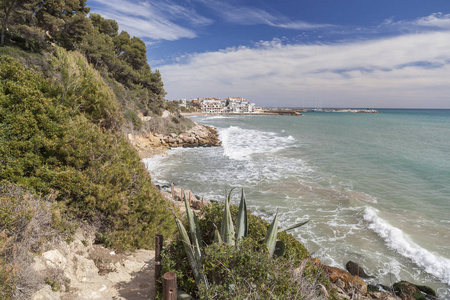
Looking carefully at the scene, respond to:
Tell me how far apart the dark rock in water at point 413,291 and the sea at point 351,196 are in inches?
11.6

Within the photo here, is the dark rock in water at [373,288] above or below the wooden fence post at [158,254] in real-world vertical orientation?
below

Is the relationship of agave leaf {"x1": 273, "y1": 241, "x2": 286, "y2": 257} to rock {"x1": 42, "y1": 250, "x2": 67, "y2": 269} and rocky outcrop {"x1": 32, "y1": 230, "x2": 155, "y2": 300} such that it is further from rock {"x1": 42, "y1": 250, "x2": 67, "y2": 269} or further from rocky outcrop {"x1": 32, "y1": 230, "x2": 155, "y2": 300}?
rock {"x1": 42, "y1": 250, "x2": 67, "y2": 269}

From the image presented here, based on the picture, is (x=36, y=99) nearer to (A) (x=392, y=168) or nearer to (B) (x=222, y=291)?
(B) (x=222, y=291)

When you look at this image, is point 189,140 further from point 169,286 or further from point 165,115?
point 169,286

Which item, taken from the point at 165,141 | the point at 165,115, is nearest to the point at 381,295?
the point at 165,141

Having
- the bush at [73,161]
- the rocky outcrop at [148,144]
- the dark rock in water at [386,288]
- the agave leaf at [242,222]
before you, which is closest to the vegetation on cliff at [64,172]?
the bush at [73,161]

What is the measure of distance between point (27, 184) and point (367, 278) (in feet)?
32.0

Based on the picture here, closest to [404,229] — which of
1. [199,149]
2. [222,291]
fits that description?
[222,291]

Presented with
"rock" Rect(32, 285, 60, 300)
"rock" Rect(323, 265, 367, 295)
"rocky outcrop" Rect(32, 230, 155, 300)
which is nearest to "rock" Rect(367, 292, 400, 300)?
"rock" Rect(323, 265, 367, 295)

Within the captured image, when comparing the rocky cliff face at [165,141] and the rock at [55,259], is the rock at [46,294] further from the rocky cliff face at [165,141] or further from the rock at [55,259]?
the rocky cliff face at [165,141]

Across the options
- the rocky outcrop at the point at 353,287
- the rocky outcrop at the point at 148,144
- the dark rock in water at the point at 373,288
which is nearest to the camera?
the rocky outcrop at the point at 353,287

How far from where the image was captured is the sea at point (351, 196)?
331 inches

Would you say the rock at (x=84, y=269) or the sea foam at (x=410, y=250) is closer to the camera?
the rock at (x=84, y=269)

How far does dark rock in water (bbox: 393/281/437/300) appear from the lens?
21.5 feet
